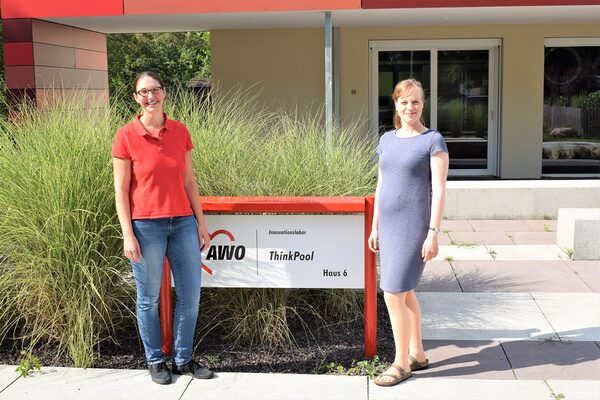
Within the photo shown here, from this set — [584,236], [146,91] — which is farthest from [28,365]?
[584,236]

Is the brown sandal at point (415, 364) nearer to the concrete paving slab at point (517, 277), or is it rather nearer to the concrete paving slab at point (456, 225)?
the concrete paving slab at point (517, 277)

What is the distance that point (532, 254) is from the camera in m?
8.06

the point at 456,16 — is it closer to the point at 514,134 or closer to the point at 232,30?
the point at 514,134

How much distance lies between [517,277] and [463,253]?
115 cm

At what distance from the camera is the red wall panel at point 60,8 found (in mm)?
9938

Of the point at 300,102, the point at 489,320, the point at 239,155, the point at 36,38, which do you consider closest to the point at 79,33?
the point at 36,38

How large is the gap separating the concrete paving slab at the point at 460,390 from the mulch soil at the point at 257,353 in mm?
476

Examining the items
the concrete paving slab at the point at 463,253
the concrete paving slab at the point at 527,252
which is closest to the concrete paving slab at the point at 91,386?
the concrete paving slab at the point at 463,253

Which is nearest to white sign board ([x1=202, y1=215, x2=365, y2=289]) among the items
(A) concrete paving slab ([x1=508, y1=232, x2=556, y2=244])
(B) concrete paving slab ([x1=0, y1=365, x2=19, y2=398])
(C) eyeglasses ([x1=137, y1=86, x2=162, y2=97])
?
(C) eyeglasses ([x1=137, y1=86, x2=162, y2=97])

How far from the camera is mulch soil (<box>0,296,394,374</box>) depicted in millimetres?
4848

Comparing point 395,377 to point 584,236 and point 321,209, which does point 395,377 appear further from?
point 584,236

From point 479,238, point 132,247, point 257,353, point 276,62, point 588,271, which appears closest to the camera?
point 132,247

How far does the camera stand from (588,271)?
7.30 meters

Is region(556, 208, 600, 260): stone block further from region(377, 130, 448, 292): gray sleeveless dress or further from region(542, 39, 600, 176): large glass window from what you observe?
region(542, 39, 600, 176): large glass window
